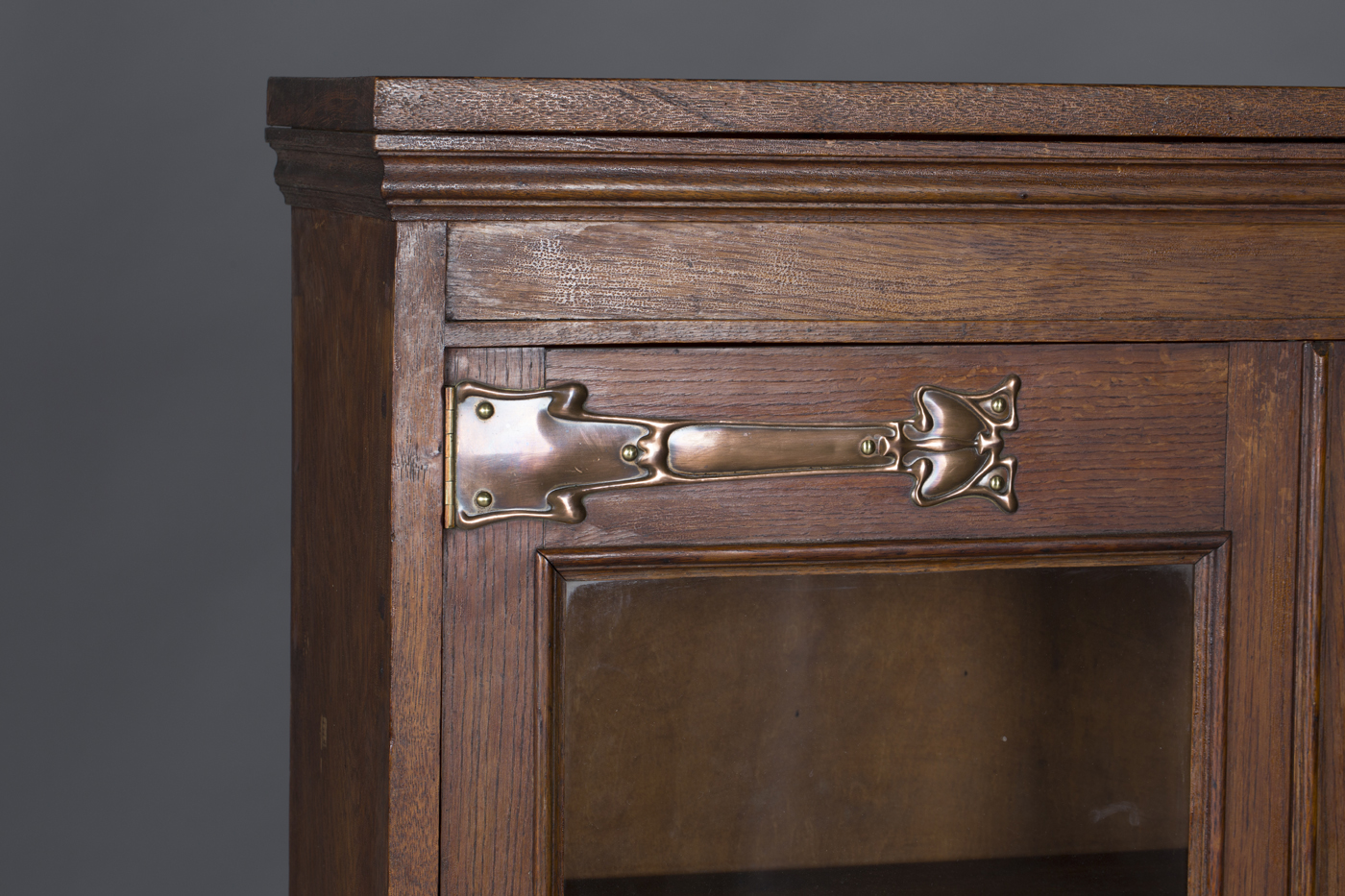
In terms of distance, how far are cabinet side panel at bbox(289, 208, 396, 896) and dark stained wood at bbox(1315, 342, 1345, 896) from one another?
22.1 inches

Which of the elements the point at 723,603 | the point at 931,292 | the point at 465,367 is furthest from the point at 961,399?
the point at 465,367

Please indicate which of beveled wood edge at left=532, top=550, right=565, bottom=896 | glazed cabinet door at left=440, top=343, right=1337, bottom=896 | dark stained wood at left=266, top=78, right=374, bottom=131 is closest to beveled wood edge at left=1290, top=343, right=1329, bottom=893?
glazed cabinet door at left=440, top=343, right=1337, bottom=896

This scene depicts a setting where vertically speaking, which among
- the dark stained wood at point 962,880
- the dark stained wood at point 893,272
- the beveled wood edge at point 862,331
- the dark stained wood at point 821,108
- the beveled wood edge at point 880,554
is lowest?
the dark stained wood at point 962,880

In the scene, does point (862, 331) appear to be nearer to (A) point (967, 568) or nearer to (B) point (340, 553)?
(A) point (967, 568)

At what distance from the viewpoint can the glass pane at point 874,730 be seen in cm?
98

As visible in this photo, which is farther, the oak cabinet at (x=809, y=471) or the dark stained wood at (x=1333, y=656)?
the dark stained wood at (x=1333, y=656)

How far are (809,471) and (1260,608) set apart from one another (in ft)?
0.98

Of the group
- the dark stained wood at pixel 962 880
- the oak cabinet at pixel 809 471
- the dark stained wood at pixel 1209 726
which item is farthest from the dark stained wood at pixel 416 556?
the dark stained wood at pixel 1209 726

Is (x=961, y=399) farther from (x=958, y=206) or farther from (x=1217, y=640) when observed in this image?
(x=1217, y=640)

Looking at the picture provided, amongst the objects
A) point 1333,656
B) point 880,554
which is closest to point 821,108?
point 880,554

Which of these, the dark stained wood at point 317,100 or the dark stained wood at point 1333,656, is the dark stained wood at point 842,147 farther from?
the dark stained wood at point 1333,656

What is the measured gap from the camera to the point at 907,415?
95cm

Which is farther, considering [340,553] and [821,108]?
[340,553]

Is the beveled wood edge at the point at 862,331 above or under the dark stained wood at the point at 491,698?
above
